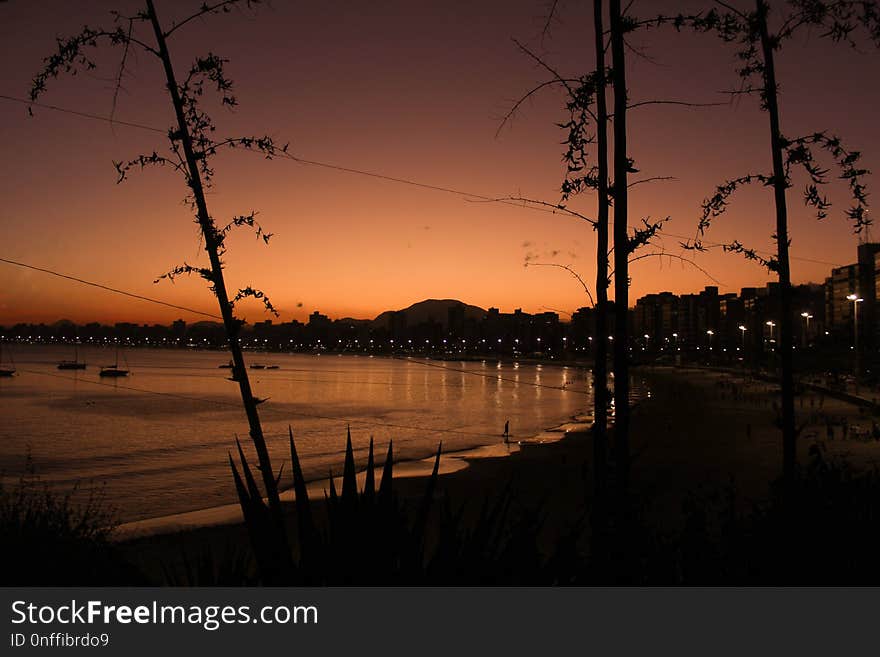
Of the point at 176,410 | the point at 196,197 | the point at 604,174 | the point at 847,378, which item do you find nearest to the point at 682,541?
the point at 604,174

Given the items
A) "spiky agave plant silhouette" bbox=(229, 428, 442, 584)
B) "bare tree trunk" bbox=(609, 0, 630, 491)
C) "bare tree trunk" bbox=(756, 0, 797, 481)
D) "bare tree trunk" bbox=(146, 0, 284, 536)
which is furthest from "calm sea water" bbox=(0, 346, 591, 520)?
"spiky agave plant silhouette" bbox=(229, 428, 442, 584)

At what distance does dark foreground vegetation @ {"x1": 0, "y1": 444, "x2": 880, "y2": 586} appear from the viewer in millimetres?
4016

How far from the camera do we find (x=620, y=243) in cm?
601

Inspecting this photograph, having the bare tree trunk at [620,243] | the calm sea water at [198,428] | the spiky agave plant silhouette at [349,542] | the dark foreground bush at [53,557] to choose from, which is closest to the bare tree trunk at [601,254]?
the bare tree trunk at [620,243]

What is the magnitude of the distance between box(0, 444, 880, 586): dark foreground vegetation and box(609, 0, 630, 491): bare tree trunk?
728 mm

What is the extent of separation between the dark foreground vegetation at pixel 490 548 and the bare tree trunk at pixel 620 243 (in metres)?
0.73

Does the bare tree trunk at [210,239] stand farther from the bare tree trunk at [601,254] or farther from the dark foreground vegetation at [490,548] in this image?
the bare tree trunk at [601,254]

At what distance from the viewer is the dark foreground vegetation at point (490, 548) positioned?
158 inches

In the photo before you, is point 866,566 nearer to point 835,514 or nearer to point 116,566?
point 835,514

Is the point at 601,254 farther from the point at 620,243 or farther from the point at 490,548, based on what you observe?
the point at 490,548

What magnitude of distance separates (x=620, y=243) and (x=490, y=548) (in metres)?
2.97

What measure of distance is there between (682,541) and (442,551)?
3.11 metres

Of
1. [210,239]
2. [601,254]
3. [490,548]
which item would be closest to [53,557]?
[210,239]

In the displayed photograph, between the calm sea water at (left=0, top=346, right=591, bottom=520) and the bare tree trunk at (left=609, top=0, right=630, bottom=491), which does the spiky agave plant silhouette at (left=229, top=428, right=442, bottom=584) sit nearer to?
the bare tree trunk at (left=609, top=0, right=630, bottom=491)
